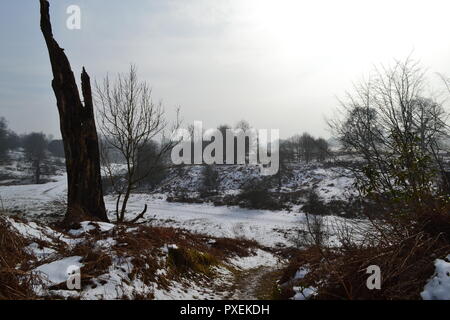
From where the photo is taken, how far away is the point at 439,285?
2510 millimetres

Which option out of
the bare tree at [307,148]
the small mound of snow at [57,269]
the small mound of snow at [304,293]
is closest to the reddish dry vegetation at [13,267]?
the small mound of snow at [57,269]

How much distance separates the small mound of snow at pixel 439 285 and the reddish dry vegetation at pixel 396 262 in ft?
0.27

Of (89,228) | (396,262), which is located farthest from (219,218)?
(396,262)

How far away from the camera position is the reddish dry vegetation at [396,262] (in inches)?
109

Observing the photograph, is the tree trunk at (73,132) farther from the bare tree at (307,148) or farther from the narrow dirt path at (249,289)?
the bare tree at (307,148)

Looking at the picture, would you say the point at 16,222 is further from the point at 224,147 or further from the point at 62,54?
the point at 224,147

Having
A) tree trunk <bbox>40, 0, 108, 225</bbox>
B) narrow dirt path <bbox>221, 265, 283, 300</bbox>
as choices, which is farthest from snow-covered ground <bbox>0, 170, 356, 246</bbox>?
narrow dirt path <bbox>221, 265, 283, 300</bbox>

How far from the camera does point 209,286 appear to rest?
18.7 ft

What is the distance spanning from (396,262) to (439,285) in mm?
610

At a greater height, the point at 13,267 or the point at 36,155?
the point at 36,155

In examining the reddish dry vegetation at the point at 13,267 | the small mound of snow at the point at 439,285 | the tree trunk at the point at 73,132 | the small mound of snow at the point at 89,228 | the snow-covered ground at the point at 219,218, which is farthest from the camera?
the snow-covered ground at the point at 219,218

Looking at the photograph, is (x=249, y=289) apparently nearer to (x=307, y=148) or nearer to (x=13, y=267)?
(x=13, y=267)
